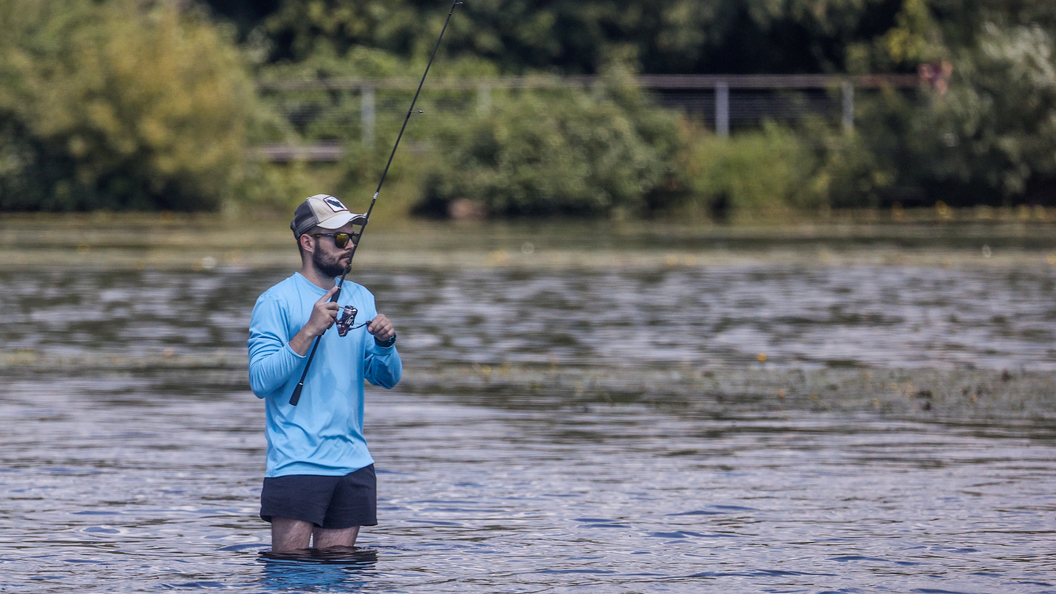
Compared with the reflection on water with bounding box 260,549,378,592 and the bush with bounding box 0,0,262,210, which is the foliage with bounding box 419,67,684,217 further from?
the reflection on water with bounding box 260,549,378,592

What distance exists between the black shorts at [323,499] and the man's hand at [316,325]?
53cm

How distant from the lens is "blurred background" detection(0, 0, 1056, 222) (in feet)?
140

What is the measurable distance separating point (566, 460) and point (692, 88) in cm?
4195

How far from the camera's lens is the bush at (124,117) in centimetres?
4306

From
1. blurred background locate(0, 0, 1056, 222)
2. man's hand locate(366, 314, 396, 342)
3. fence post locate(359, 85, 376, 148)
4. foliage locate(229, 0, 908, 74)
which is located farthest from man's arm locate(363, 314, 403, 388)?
foliage locate(229, 0, 908, 74)

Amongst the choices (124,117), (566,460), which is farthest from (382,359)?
(124,117)

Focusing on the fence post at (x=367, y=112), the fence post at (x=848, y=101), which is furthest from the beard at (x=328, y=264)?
the fence post at (x=848, y=101)

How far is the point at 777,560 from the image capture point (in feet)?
26.8

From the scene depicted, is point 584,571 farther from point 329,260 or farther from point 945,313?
point 945,313

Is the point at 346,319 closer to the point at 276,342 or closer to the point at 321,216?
the point at 276,342

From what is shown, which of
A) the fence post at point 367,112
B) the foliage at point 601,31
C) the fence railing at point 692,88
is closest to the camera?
the fence railing at point 692,88

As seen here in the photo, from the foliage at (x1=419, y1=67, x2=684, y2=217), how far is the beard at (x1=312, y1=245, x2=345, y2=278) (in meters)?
36.9

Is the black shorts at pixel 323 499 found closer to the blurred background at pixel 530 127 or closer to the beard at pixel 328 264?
the beard at pixel 328 264

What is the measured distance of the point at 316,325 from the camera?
693 cm
